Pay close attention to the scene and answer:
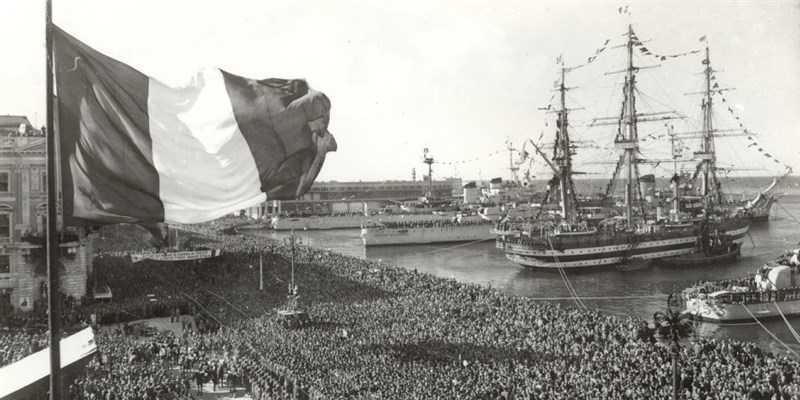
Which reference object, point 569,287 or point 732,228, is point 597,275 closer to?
point 569,287

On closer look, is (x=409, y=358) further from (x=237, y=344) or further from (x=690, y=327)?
(x=690, y=327)

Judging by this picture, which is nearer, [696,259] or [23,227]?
[23,227]

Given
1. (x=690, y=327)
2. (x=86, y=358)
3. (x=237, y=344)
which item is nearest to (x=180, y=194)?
(x=86, y=358)

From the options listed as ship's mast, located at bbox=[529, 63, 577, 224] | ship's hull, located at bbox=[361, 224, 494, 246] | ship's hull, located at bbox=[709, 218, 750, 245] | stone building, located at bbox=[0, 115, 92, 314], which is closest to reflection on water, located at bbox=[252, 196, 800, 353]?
ship's hull, located at bbox=[361, 224, 494, 246]

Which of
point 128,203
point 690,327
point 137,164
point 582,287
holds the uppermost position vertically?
point 137,164

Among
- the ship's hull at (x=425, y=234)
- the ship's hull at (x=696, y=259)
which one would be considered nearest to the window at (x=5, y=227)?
the ship's hull at (x=425, y=234)

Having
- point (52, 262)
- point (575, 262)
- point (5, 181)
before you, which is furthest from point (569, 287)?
point (52, 262)

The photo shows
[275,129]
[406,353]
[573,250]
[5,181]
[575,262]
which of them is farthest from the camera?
[575,262]
